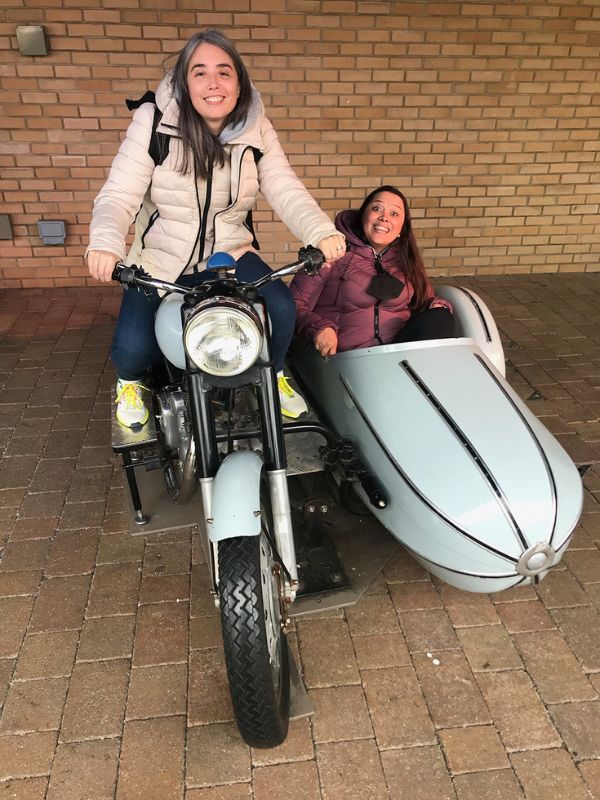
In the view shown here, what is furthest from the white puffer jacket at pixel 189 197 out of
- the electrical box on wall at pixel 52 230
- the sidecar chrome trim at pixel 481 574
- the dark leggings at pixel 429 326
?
the electrical box on wall at pixel 52 230

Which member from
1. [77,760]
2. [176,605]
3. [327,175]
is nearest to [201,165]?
[176,605]

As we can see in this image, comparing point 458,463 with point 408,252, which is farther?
point 408,252

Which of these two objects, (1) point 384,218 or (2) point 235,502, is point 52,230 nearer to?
(1) point 384,218

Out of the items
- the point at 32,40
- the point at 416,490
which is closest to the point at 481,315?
the point at 416,490

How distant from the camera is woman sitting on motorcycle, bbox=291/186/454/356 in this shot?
2.89 metres

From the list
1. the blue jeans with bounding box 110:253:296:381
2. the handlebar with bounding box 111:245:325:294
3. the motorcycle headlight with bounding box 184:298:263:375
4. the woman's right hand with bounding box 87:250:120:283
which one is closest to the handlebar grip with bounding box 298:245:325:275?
the handlebar with bounding box 111:245:325:294

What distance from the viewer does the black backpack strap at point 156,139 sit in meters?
2.37

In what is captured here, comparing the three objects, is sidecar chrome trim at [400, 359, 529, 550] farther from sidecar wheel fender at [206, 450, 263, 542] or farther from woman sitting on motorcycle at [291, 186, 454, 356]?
sidecar wheel fender at [206, 450, 263, 542]

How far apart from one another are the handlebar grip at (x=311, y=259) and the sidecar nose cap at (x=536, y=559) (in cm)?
114

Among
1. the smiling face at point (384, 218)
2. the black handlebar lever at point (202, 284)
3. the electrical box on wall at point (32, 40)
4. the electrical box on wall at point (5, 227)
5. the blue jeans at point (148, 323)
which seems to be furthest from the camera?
the electrical box on wall at point (5, 227)

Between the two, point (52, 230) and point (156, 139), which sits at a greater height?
point (156, 139)

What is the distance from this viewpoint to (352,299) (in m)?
2.98

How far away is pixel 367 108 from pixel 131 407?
13.3 ft

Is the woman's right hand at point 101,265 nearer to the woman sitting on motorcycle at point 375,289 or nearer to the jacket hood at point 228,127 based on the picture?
the jacket hood at point 228,127
